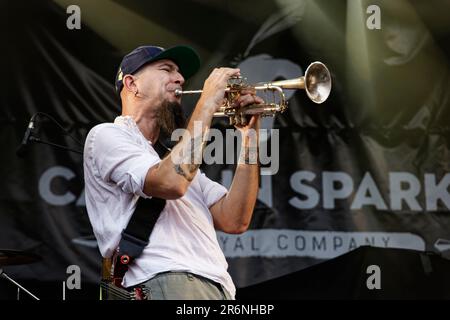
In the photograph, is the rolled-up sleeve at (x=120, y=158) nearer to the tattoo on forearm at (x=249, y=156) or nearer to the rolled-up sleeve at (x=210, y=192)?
the rolled-up sleeve at (x=210, y=192)

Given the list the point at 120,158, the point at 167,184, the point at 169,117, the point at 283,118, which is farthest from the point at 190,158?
the point at 283,118

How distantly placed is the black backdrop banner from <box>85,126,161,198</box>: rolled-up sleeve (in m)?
2.03

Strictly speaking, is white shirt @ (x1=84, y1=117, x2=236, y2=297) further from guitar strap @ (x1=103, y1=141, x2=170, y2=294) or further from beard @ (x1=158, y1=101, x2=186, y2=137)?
beard @ (x1=158, y1=101, x2=186, y2=137)

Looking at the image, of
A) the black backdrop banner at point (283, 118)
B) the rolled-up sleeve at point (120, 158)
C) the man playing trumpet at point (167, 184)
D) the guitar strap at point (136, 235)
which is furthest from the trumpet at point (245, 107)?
the black backdrop banner at point (283, 118)

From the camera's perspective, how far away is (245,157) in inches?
174

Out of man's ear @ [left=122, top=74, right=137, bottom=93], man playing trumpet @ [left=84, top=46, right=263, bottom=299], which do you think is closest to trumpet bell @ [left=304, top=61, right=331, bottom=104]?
man playing trumpet @ [left=84, top=46, right=263, bottom=299]

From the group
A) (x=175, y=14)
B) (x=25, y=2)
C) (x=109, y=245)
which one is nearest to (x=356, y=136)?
(x=175, y=14)

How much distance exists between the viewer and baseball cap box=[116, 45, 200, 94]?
4.38 m

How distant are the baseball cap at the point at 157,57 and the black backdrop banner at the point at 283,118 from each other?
1.71m

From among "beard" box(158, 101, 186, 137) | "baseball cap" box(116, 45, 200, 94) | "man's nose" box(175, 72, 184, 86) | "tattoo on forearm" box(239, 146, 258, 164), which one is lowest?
"tattoo on forearm" box(239, 146, 258, 164)

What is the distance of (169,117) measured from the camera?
435 centimetres
